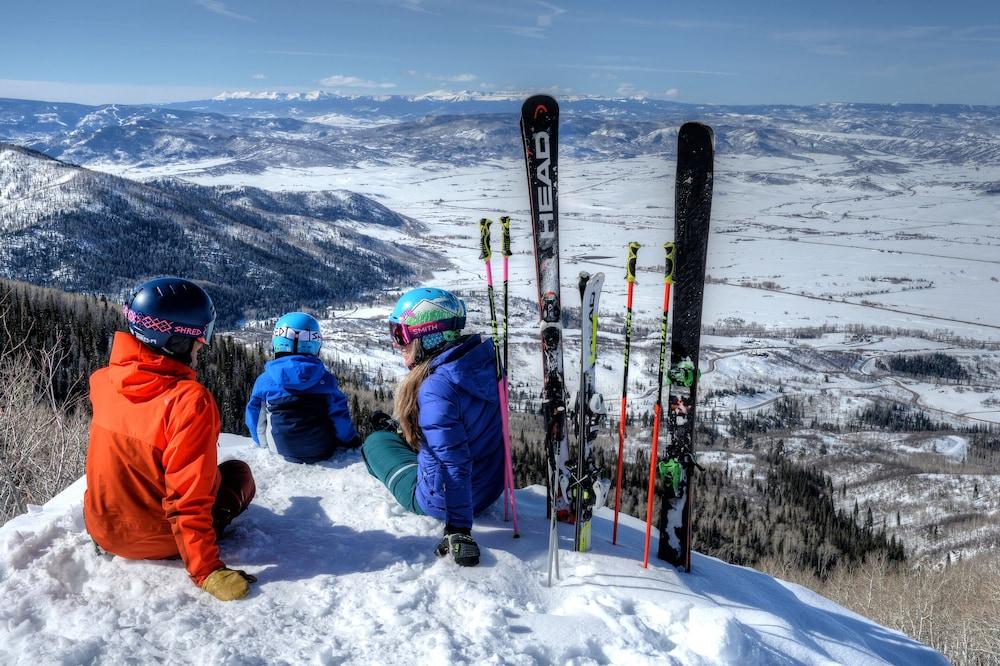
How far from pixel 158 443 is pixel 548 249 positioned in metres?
3.27

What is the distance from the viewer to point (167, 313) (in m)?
3.53

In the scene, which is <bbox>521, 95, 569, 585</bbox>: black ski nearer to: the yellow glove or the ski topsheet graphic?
the ski topsheet graphic

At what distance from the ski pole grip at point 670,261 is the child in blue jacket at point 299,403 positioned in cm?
323

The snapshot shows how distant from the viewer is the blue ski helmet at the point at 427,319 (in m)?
4.34

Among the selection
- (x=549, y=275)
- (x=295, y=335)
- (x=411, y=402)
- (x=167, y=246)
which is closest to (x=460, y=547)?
(x=411, y=402)

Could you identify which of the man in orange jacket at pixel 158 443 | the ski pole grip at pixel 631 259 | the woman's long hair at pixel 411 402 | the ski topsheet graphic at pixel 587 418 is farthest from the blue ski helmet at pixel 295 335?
the ski pole grip at pixel 631 259

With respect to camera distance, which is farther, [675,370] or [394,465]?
[394,465]

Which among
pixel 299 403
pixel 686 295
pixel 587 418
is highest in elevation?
pixel 686 295

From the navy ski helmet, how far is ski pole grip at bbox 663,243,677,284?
3080 millimetres

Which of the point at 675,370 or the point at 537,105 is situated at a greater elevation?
the point at 537,105

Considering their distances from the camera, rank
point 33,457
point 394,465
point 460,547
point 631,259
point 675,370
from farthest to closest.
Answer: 1. point 33,457
2. point 394,465
3. point 675,370
4. point 631,259
5. point 460,547

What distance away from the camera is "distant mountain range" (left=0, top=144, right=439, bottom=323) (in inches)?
4257

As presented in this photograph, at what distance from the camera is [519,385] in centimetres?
6069

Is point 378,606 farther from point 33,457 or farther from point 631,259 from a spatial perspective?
point 33,457
